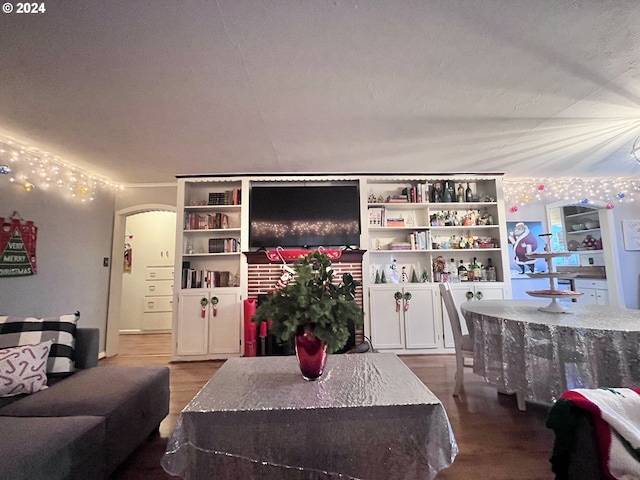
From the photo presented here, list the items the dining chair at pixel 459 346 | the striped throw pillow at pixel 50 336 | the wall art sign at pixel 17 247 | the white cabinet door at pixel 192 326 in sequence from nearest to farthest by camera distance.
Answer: the striped throw pillow at pixel 50 336, the dining chair at pixel 459 346, the wall art sign at pixel 17 247, the white cabinet door at pixel 192 326

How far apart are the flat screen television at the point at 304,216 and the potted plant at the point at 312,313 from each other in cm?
250

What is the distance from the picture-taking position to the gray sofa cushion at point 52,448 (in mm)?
1034

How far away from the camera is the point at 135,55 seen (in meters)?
1.61

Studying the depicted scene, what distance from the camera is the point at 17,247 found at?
2.69 m

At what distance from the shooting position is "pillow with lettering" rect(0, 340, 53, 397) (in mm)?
1562

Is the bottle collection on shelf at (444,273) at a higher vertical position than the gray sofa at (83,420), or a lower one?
higher

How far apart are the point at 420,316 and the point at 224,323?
2.52 metres

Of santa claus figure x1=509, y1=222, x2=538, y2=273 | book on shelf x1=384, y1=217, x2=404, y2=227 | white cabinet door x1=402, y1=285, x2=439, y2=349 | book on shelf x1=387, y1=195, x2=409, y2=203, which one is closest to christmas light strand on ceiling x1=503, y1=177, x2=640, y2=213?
santa claus figure x1=509, y1=222, x2=538, y2=273

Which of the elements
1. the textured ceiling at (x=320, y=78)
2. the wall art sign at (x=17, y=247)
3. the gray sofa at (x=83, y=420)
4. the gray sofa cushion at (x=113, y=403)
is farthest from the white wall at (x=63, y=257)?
the gray sofa cushion at (x=113, y=403)

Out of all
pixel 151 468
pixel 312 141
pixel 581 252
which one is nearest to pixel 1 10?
pixel 312 141

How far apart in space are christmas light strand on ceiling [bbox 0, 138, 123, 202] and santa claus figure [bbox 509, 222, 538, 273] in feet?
19.4

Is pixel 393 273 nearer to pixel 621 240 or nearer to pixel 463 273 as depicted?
pixel 463 273

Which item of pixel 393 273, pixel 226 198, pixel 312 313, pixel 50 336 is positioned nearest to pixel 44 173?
pixel 226 198

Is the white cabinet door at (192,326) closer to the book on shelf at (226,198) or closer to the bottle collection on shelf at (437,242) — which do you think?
the book on shelf at (226,198)
